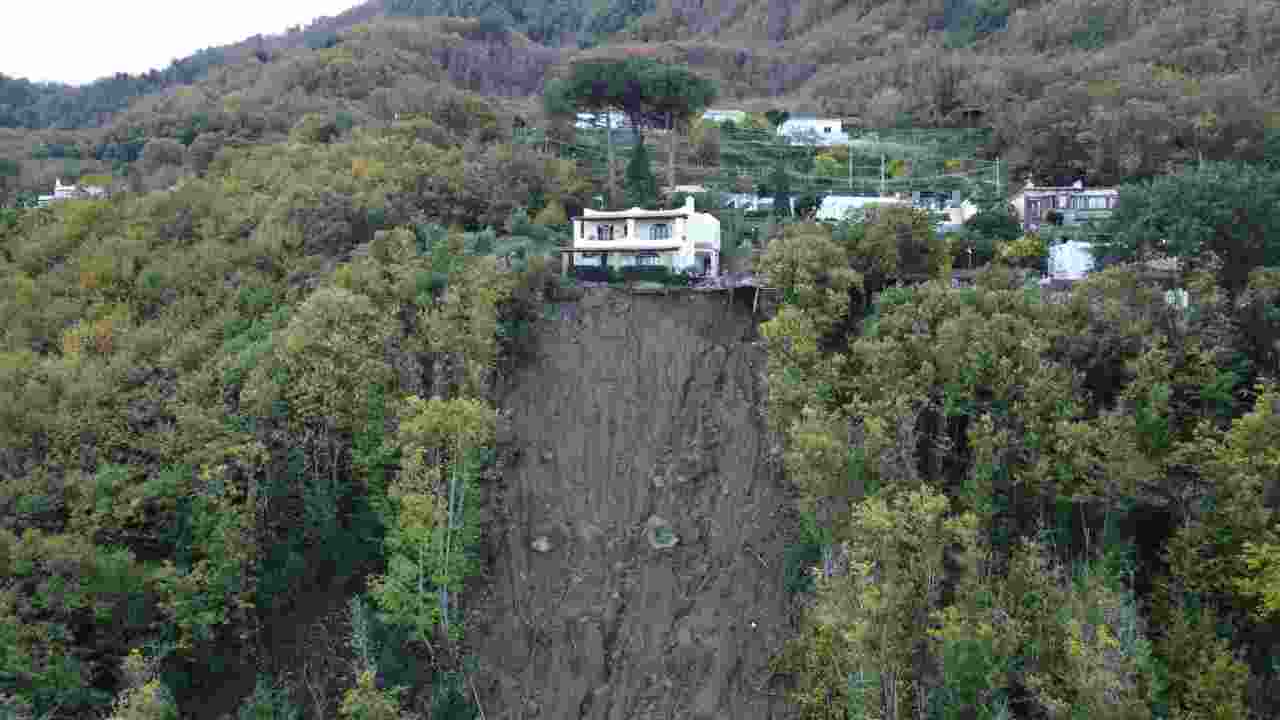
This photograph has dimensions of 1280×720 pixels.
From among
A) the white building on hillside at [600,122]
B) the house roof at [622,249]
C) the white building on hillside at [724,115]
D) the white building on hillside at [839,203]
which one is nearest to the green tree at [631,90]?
the white building on hillside at [839,203]

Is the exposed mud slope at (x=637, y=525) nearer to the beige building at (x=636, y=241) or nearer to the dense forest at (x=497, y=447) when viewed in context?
the dense forest at (x=497, y=447)

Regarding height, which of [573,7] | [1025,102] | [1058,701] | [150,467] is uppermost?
[573,7]

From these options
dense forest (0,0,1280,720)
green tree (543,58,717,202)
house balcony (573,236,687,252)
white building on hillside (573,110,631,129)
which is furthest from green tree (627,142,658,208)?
white building on hillside (573,110,631,129)

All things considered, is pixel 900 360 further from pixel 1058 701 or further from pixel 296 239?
pixel 296 239

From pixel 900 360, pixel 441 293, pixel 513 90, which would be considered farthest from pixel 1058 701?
pixel 513 90

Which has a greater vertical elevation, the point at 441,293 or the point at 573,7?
the point at 573,7

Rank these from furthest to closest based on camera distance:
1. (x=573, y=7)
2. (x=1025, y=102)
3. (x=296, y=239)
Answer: (x=573, y=7) < (x=1025, y=102) < (x=296, y=239)
